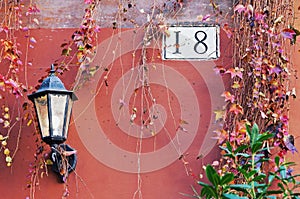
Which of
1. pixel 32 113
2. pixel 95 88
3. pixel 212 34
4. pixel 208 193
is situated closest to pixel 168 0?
pixel 212 34

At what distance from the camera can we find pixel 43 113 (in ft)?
10.5

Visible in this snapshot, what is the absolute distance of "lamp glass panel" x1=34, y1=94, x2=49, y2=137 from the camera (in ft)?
10.4

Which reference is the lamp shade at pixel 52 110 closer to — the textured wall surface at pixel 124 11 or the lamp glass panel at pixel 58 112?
the lamp glass panel at pixel 58 112

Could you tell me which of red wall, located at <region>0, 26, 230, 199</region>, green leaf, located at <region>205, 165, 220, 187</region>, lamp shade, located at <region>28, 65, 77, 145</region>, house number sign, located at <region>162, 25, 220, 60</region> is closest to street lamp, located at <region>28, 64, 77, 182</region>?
lamp shade, located at <region>28, 65, 77, 145</region>

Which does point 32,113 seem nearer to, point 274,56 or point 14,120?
point 14,120

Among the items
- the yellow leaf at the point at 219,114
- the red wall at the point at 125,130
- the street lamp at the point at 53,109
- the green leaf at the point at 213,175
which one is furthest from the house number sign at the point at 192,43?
the green leaf at the point at 213,175

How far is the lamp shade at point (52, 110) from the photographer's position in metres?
3.16

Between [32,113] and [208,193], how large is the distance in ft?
5.52

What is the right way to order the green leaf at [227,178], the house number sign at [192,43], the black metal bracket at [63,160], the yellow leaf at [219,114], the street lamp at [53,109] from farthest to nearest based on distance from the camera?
the house number sign at [192,43], the yellow leaf at [219,114], the black metal bracket at [63,160], the street lamp at [53,109], the green leaf at [227,178]

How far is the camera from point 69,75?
357 centimetres

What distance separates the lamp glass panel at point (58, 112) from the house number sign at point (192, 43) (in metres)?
0.72

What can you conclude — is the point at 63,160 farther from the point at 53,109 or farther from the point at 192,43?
the point at 192,43

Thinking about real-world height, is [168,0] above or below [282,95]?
above

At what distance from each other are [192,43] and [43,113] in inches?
39.0
